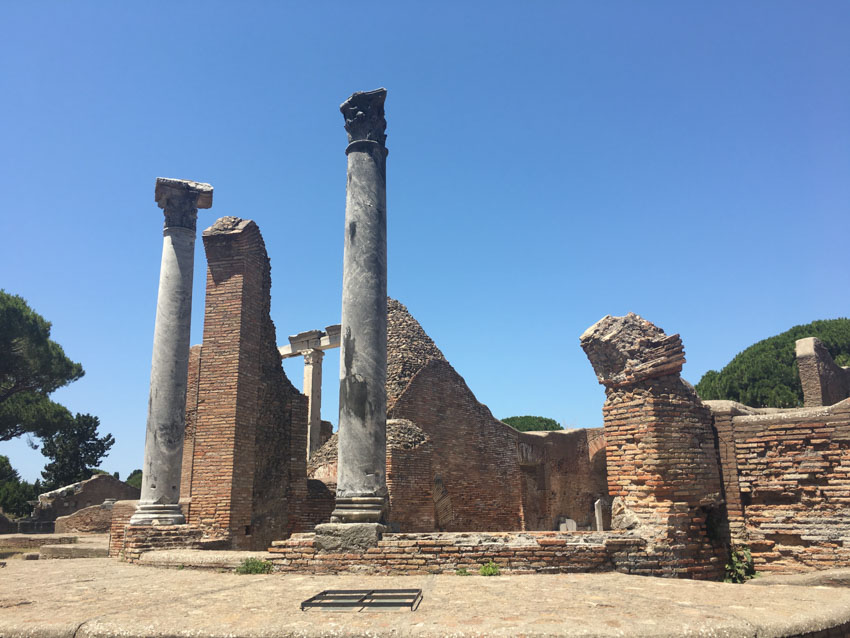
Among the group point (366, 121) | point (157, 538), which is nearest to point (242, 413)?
point (157, 538)

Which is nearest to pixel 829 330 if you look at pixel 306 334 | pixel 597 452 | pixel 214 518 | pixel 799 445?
pixel 597 452

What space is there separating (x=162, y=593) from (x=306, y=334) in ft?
59.9

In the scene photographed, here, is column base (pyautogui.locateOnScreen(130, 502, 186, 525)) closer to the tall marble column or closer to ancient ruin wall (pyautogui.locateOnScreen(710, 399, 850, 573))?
ancient ruin wall (pyautogui.locateOnScreen(710, 399, 850, 573))

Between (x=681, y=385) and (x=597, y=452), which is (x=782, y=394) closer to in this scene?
(x=597, y=452)

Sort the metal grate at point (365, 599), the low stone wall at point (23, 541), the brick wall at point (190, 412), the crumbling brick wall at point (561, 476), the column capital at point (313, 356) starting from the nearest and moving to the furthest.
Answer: the metal grate at point (365, 599), the brick wall at point (190, 412), the low stone wall at point (23, 541), the crumbling brick wall at point (561, 476), the column capital at point (313, 356)

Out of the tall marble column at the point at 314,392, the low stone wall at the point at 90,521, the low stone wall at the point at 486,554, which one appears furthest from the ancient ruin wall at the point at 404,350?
the low stone wall at the point at 90,521

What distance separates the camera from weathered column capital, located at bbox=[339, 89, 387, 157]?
8.66 meters

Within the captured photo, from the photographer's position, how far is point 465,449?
17.3 m

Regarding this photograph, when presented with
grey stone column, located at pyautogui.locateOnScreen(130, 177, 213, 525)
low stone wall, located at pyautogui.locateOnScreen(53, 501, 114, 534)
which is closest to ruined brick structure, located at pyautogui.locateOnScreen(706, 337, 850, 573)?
grey stone column, located at pyautogui.locateOnScreen(130, 177, 213, 525)

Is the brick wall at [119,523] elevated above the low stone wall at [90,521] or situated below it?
above

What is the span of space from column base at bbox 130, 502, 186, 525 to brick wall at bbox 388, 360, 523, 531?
6467 mm

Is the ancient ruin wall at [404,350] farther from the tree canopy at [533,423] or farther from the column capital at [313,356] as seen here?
the tree canopy at [533,423]

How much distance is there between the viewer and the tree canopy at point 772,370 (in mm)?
30719

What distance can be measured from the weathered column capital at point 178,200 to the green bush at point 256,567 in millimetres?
6887
